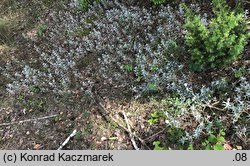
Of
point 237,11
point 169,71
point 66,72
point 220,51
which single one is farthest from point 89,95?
point 237,11

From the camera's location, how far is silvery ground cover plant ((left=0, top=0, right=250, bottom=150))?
5.17 metres

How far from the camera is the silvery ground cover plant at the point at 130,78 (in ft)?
17.0

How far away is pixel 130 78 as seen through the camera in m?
6.14

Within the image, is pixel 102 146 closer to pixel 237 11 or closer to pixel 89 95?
pixel 89 95

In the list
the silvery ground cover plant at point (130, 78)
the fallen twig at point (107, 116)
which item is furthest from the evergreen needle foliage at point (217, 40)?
the fallen twig at point (107, 116)

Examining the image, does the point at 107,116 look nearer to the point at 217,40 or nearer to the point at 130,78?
the point at 130,78

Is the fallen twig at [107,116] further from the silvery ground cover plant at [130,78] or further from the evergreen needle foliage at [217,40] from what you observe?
the evergreen needle foliage at [217,40]

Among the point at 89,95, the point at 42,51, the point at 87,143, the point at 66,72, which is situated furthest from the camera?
the point at 42,51

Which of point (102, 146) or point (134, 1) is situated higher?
point (134, 1)

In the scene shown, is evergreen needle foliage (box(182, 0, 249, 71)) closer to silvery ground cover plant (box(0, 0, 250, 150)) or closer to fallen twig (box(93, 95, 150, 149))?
silvery ground cover plant (box(0, 0, 250, 150))

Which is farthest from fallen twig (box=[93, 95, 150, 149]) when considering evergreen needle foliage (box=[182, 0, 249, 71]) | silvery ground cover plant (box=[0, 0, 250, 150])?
evergreen needle foliage (box=[182, 0, 249, 71])

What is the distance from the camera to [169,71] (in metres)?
5.72

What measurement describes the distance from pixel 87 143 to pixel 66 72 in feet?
5.83

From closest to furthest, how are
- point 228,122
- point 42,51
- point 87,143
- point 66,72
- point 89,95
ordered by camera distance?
point 228,122 < point 87,143 < point 89,95 < point 66,72 < point 42,51
